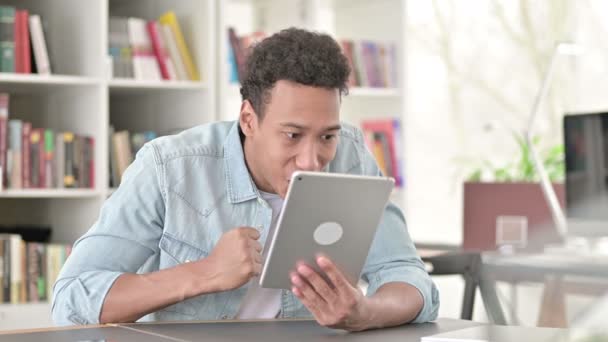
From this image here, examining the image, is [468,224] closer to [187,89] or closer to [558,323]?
[558,323]

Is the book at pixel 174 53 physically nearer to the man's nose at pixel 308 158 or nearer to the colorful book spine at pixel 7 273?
the colorful book spine at pixel 7 273

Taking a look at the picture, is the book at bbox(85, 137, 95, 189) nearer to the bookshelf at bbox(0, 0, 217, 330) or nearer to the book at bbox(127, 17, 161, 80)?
the bookshelf at bbox(0, 0, 217, 330)

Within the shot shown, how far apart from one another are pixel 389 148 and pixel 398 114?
163 mm

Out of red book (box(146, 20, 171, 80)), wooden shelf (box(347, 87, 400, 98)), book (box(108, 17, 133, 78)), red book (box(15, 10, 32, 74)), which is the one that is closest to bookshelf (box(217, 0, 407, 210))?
wooden shelf (box(347, 87, 400, 98))

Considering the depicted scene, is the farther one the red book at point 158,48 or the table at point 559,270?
the red book at point 158,48

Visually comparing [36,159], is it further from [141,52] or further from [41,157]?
[141,52]

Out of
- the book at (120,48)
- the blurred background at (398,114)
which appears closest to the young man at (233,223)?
the blurred background at (398,114)

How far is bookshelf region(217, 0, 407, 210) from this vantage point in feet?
12.8

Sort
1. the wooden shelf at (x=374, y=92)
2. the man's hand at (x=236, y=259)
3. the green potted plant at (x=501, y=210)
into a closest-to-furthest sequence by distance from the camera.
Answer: the man's hand at (x=236, y=259) < the green potted plant at (x=501, y=210) < the wooden shelf at (x=374, y=92)

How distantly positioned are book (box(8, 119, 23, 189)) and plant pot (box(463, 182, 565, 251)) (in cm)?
177

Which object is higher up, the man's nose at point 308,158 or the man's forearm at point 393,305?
the man's nose at point 308,158

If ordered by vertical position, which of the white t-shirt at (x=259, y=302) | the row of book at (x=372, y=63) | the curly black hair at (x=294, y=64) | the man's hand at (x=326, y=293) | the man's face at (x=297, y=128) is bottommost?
the white t-shirt at (x=259, y=302)

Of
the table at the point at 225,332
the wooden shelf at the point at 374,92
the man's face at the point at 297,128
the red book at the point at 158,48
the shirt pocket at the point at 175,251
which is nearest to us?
the table at the point at 225,332

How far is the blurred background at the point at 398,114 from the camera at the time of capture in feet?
10.3
